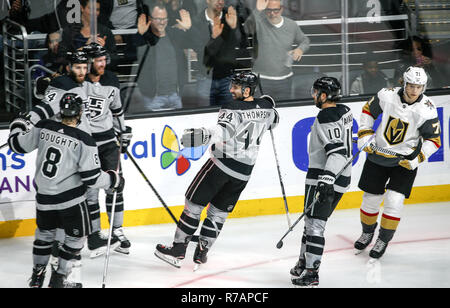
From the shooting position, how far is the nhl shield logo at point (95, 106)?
5594 mm

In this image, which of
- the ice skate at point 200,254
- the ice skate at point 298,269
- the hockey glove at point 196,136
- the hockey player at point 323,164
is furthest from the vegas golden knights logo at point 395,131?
the ice skate at point 200,254

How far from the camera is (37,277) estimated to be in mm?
4906

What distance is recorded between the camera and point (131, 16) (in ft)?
21.4

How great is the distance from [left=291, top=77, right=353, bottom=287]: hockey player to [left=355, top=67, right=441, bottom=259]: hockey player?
49cm

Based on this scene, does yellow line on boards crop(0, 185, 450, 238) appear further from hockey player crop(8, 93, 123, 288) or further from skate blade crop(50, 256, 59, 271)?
hockey player crop(8, 93, 123, 288)

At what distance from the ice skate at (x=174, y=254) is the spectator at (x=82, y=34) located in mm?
1717

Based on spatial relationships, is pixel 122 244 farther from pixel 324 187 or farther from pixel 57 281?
pixel 324 187

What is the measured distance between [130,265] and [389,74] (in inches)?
112

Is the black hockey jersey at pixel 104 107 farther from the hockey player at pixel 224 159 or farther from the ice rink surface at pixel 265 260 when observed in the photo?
the ice rink surface at pixel 265 260

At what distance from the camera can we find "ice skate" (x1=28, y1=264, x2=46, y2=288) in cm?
489

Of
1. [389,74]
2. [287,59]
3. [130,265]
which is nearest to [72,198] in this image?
[130,265]

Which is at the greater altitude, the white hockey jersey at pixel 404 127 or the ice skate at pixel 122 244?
the white hockey jersey at pixel 404 127
